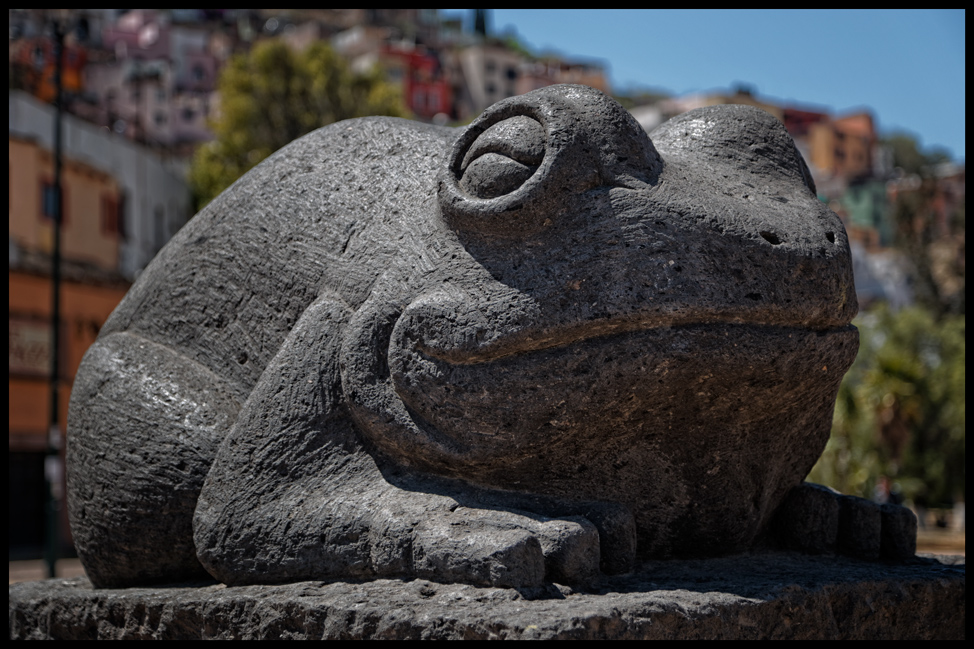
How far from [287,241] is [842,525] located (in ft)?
6.54

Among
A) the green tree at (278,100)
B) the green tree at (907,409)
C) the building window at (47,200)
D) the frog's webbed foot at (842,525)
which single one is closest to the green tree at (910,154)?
the green tree at (907,409)

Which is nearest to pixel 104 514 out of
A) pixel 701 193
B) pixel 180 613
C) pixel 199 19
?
pixel 180 613

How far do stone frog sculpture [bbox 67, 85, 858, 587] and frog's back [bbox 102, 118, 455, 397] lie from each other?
1 cm

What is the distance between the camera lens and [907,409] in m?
19.8

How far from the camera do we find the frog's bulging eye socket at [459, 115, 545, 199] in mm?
3078

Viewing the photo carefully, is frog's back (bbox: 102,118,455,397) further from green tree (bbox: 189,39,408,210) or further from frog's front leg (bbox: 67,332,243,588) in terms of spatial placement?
green tree (bbox: 189,39,408,210)

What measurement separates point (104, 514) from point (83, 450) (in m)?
0.25

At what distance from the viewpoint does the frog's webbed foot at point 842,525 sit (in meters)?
3.52

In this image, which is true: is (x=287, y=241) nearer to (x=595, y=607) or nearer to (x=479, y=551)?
(x=479, y=551)

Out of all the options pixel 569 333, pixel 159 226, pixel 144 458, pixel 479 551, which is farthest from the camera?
pixel 159 226

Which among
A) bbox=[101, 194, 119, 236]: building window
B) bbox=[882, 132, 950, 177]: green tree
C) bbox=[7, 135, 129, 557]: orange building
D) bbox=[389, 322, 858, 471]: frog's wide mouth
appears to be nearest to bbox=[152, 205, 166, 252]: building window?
bbox=[101, 194, 119, 236]: building window

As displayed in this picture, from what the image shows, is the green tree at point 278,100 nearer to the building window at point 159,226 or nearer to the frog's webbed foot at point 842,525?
the building window at point 159,226

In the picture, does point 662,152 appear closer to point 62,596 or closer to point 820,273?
point 820,273

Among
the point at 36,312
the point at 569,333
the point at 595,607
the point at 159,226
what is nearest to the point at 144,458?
the point at 569,333
